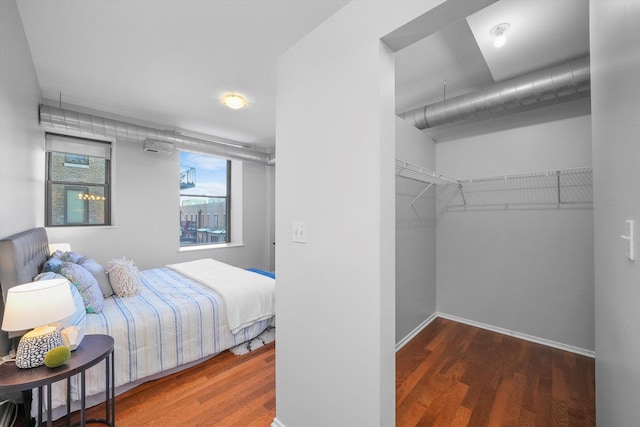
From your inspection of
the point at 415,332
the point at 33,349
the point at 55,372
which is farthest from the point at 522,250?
the point at 33,349

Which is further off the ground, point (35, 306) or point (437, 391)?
point (35, 306)

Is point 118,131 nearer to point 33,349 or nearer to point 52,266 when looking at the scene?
point 52,266

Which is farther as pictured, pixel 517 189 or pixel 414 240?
pixel 414 240

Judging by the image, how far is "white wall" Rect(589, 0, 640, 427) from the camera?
0.66 meters

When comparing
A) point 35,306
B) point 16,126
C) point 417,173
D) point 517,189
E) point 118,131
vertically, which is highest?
point 118,131

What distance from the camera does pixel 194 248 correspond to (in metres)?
4.63

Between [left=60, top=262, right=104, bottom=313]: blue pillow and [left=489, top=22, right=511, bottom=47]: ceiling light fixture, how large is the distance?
11.7ft

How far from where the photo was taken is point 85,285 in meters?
2.11

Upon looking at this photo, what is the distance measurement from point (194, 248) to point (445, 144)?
13.9 ft

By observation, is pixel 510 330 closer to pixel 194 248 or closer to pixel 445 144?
pixel 445 144

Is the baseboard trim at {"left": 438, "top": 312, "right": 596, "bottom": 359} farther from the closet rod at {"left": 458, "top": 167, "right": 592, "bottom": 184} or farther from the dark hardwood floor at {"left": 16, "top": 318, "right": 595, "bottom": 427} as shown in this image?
the closet rod at {"left": 458, "top": 167, "right": 592, "bottom": 184}

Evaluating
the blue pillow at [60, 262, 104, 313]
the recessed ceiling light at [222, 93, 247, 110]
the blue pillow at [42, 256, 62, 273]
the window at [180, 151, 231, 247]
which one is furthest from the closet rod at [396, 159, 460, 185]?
the window at [180, 151, 231, 247]

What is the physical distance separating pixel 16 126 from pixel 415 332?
393 centimetres

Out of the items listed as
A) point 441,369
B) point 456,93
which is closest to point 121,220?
point 441,369
